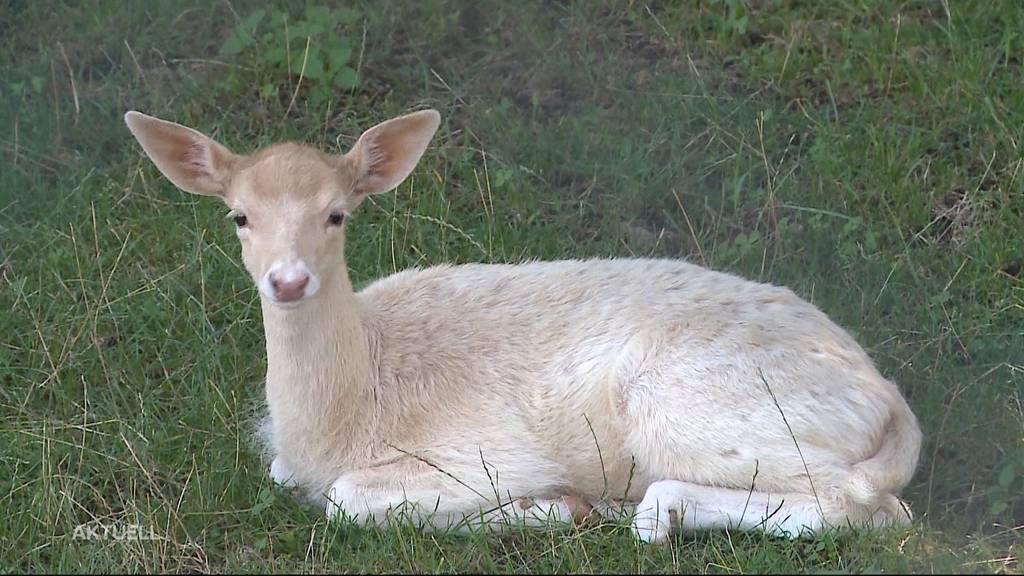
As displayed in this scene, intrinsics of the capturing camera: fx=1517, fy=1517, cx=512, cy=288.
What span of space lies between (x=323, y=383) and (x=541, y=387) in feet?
2.75

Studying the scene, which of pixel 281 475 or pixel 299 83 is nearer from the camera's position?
pixel 281 475

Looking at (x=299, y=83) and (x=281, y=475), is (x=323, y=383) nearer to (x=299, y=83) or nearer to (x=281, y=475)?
(x=281, y=475)

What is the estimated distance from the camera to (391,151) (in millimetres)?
5879

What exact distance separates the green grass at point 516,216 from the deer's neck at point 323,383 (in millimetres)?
264

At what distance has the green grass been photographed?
5523mm

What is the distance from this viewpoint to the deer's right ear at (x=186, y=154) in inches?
223

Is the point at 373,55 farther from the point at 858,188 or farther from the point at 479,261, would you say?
the point at 858,188

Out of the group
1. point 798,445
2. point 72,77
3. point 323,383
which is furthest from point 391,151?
point 72,77

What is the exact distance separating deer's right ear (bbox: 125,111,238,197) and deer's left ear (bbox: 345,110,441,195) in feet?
1.58

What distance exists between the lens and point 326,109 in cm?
829

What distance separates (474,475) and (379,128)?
4.46 ft

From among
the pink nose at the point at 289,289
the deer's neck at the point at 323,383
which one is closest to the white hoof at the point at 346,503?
the deer's neck at the point at 323,383

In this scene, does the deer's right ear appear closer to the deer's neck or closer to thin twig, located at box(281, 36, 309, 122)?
the deer's neck

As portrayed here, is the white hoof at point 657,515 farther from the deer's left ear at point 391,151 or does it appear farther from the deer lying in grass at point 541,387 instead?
the deer's left ear at point 391,151
